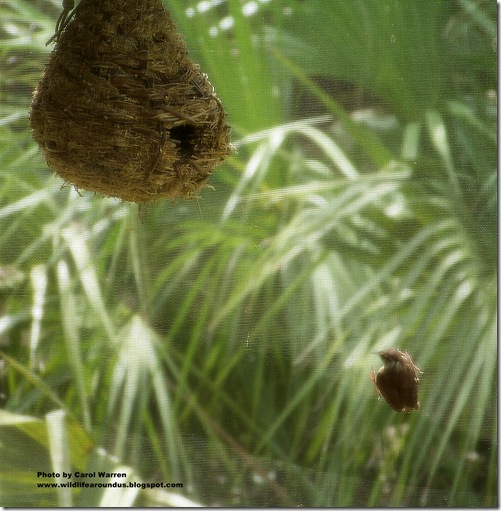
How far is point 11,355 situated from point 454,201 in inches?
36.9

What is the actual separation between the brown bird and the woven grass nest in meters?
0.34

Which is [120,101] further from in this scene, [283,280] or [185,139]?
[283,280]

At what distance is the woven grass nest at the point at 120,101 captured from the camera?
737mm

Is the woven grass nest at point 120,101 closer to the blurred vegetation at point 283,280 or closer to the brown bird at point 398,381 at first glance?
the brown bird at point 398,381

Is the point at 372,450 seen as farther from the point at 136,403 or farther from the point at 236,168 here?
the point at 236,168

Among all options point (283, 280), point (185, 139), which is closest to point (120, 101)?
point (185, 139)

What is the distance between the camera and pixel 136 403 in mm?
1395

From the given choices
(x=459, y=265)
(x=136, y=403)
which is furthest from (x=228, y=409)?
(x=459, y=265)

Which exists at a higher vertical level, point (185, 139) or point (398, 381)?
point (185, 139)

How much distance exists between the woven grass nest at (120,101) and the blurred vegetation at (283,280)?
0.59m

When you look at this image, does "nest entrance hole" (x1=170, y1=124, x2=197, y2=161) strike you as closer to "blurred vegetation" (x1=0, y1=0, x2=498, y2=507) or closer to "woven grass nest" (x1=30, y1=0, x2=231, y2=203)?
"woven grass nest" (x1=30, y1=0, x2=231, y2=203)

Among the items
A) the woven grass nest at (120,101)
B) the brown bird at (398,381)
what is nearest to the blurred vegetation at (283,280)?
the brown bird at (398,381)

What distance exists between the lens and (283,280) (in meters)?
1.38

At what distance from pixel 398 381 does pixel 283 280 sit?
55 cm
